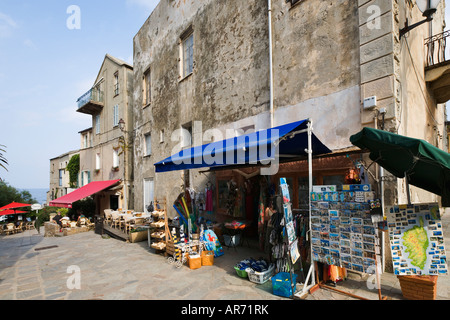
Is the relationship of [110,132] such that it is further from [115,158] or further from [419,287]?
[419,287]

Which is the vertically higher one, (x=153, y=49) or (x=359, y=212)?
(x=153, y=49)

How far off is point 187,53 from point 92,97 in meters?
12.0

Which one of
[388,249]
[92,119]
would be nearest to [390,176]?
[388,249]

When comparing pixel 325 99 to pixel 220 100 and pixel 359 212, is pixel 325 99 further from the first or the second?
pixel 220 100

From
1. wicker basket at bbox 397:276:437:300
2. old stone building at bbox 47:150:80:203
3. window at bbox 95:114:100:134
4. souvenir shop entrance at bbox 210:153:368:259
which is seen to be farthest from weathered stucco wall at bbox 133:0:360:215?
old stone building at bbox 47:150:80:203

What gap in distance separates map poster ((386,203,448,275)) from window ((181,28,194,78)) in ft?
31.2

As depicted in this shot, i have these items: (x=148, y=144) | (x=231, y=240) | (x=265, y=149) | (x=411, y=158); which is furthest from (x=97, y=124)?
(x=411, y=158)

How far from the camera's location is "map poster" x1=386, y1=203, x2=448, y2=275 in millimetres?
3463

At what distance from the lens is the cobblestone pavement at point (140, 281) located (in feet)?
13.8

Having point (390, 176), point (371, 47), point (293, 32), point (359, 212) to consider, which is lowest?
point (359, 212)

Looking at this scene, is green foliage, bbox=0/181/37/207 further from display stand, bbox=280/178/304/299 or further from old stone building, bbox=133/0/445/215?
display stand, bbox=280/178/304/299

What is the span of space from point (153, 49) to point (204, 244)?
1157 centimetres

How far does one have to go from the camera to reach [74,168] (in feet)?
75.5

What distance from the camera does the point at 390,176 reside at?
4.71m
